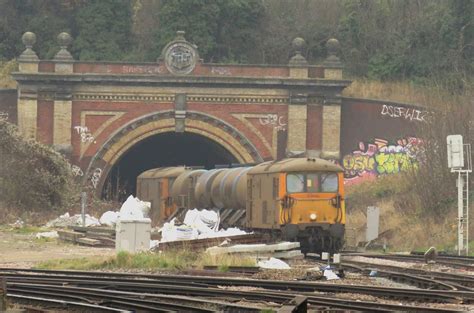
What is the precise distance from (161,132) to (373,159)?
9525 millimetres

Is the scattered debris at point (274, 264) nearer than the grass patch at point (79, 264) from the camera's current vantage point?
No

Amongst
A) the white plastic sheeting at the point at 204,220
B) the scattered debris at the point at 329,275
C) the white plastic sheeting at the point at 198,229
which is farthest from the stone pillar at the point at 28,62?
the scattered debris at the point at 329,275

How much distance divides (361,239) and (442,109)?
559cm

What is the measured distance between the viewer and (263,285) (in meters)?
19.4

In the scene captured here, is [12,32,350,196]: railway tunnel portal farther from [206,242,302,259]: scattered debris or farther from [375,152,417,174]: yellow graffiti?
[206,242,302,259]: scattered debris

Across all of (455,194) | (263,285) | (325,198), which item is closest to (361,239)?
(455,194)

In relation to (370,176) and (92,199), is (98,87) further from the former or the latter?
(370,176)

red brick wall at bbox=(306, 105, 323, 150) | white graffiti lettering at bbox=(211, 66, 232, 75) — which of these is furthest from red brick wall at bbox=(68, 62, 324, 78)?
red brick wall at bbox=(306, 105, 323, 150)

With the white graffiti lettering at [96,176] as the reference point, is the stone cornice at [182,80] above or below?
above

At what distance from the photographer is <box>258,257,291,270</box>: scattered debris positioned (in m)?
25.0

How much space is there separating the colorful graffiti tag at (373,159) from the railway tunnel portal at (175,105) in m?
1.06

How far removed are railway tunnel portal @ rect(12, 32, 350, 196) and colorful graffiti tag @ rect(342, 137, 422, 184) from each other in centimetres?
106

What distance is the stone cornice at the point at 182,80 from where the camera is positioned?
2232 inches

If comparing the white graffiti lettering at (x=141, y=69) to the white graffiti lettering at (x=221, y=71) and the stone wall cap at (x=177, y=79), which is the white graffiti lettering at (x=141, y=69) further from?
the white graffiti lettering at (x=221, y=71)
